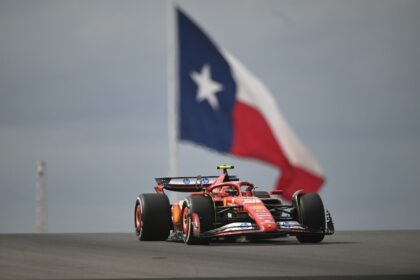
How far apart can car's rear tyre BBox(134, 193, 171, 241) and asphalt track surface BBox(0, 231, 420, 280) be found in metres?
0.35

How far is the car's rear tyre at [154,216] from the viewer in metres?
25.7

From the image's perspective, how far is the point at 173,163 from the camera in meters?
37.2

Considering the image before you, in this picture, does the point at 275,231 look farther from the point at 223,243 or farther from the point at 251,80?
the point at 251,80

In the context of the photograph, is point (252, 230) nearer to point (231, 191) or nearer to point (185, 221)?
point (185, 221)

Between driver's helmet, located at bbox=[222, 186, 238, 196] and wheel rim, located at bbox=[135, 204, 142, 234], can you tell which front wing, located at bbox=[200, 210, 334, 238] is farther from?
wheel rim, located at bbox=[135, 204, 142, 234]

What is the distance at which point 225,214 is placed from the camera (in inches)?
973

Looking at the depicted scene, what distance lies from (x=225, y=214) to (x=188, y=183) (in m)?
2.81

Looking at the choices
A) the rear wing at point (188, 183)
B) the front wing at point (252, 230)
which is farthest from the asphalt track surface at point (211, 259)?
the rear wing at point (188, 183)

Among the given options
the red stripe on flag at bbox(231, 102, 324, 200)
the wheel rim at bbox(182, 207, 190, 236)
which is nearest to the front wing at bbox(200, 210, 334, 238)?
the wheel rim at bbox(182, 207, 190, 236)

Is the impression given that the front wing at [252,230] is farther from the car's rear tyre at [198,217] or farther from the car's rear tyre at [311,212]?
the car's rear tyre at [311,212]

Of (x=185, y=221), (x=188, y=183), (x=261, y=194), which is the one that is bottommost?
(x=185, y=221)

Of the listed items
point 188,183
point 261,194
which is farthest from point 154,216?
point 261,194

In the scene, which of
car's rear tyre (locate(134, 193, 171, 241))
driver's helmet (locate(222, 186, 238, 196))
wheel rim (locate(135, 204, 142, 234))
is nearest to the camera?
driver's helmet (locate(222, 186, 238, 196))

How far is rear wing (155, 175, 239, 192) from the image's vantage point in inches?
1069
